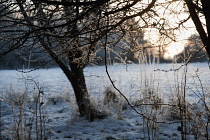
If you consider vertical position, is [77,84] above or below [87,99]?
above

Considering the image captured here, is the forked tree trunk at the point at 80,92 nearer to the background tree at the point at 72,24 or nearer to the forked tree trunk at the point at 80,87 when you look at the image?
the forked tree trunk at the point at 80,87

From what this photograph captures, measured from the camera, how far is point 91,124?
3.21 m

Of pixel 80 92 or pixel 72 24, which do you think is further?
pixel 80 92

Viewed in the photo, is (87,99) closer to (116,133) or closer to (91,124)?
(91,124)

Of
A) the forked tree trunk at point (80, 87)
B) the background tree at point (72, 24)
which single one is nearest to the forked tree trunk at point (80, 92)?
the forked tree trunk at point (80, 87)

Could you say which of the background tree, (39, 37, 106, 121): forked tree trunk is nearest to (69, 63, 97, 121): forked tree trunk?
(39, 37, 106, 121): forked tree trunk

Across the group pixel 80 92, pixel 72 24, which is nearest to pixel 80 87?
pixel 80 92

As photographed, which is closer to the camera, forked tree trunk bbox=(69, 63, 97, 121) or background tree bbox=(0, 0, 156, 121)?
A: background tree bbox=(0, 0, 156, 121)

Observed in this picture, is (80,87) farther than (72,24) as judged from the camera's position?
Yes

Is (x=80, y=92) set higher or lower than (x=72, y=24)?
lower

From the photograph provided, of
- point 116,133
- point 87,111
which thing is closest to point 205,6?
point 116,133

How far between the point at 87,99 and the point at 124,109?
1.14 metres

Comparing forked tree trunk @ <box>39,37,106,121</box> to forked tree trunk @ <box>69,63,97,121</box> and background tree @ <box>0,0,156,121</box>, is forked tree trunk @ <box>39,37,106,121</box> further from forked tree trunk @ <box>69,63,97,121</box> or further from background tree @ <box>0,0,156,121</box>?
background tree @ <box>0,0,156,121</box>

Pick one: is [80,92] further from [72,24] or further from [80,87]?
[72,24]
